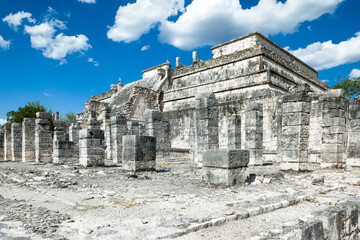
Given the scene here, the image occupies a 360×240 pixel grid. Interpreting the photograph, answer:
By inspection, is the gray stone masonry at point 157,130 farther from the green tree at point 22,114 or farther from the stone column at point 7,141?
the green tree at point 22,114

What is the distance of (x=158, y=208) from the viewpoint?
424 cm

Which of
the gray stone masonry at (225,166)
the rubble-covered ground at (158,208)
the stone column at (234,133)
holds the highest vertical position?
the stone column at (234,133)

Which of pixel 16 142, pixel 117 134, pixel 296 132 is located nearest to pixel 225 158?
pixel 296 132

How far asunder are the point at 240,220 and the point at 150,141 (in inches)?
228

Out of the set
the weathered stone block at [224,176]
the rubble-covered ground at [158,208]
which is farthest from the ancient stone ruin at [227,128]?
the rubble-covered ground at [158,208]

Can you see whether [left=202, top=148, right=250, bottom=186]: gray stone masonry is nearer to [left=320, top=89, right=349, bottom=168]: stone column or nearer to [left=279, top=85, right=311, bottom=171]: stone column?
[left=279, top=85, right=311, bottom=171]: stone column

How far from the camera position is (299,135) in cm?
837

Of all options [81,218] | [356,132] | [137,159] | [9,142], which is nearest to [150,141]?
[137,159]

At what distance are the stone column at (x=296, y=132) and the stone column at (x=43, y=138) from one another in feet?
41.0

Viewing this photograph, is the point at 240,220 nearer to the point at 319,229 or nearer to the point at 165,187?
the point at 319,229

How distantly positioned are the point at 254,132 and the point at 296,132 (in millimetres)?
2526

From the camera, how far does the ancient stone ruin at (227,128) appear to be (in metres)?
8.49

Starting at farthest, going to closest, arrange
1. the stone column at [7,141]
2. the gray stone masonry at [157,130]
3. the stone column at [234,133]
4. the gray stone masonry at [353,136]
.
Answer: the stone column at [7,141] → the gray stone masonry at [157,130] → the stone column at [234,133] → the gray stone masonry at [353,136]

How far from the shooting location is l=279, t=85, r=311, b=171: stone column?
836 centimetres
